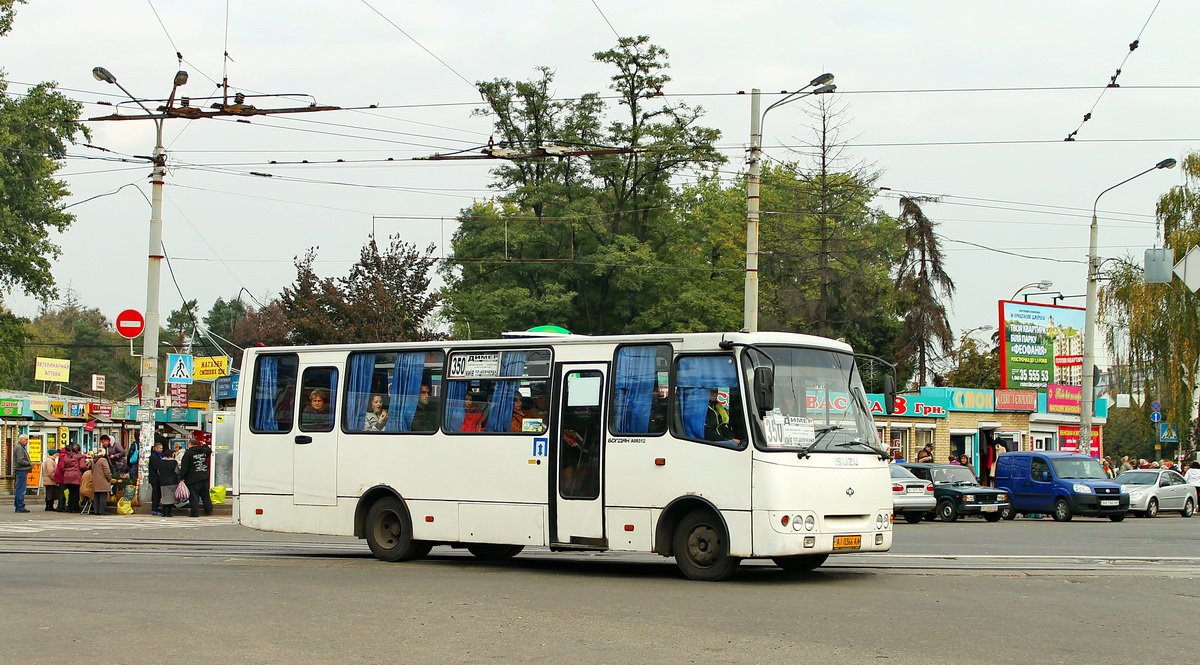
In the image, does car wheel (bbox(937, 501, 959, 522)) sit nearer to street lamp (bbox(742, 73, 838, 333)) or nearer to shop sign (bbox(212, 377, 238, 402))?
street lamp (bbox(742, 73, 838, 333))

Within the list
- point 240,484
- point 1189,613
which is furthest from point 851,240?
point 1189,613

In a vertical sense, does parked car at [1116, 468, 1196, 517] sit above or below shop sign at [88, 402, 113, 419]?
below

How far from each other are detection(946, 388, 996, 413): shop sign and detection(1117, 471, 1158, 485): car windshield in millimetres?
16527

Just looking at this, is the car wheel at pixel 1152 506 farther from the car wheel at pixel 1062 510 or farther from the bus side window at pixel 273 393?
the bus side window at pixel 273 393

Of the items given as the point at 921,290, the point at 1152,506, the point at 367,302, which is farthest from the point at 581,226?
the point at 1152,506

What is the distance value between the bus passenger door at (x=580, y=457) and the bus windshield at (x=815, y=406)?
2.00 m

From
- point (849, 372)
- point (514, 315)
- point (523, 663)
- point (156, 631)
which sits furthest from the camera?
point (514, 315)

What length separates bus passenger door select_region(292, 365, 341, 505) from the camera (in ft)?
57.4

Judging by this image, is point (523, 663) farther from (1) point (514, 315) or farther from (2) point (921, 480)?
(1) point (514, 315)

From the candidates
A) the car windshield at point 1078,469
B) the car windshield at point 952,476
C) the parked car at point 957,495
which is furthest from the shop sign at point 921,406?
the parked car at point 957,495

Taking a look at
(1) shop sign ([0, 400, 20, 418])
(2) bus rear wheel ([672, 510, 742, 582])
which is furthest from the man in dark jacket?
(1) shop sign ([0, 400, 20, 418])

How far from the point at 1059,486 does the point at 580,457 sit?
21535mm

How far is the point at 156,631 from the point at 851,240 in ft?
170

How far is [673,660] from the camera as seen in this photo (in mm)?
8984
